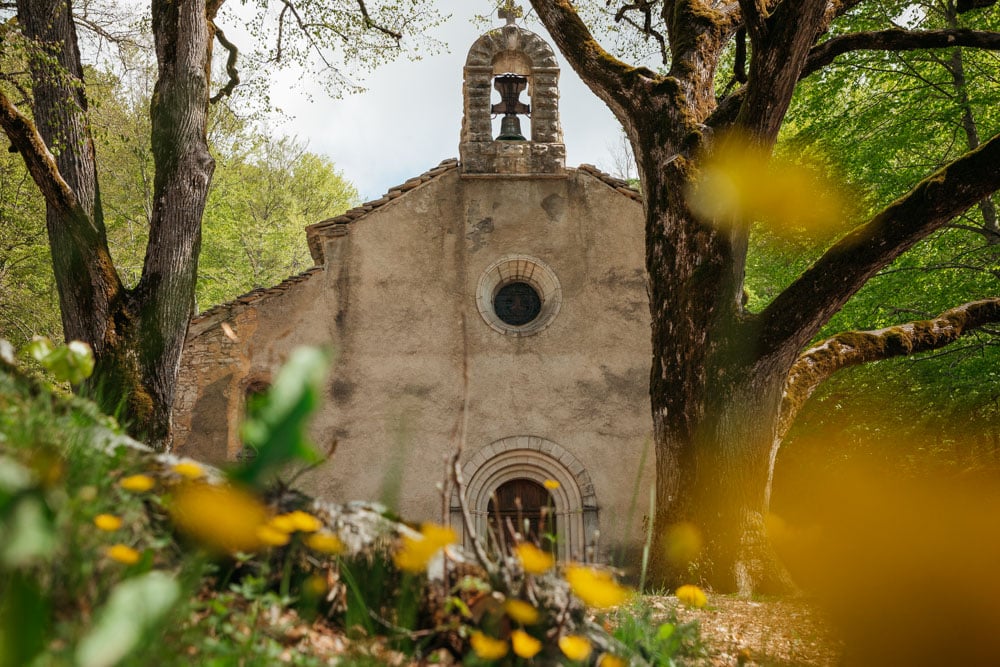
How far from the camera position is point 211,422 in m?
11.8

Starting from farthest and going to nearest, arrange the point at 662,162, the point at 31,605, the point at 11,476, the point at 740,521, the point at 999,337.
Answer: the point at 999,337 → the point at 662,162 → the point at 740,521 → the point at 11,476 → the point at 31,605

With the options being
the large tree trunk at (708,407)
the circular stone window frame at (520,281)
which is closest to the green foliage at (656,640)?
the large tree trunk at (708,407)

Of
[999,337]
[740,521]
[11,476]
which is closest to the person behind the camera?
[11,476]

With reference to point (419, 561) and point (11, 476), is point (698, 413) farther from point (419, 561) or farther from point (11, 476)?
point (11, 476)

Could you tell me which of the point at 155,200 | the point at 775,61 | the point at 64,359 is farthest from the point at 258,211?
the point at 64,359

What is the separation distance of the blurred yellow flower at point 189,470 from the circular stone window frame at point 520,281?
1019cm

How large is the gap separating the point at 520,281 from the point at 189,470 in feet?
36.8

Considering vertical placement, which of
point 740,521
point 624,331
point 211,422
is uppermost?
point 624,331

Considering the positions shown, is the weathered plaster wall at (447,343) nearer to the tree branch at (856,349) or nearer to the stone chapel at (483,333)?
the stone chapel at (483,333)

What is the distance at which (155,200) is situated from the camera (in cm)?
663

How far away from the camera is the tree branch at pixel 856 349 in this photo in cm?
705

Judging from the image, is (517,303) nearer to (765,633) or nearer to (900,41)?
(900,41)

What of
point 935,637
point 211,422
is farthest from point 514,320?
point 935,637

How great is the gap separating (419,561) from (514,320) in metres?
11.2
